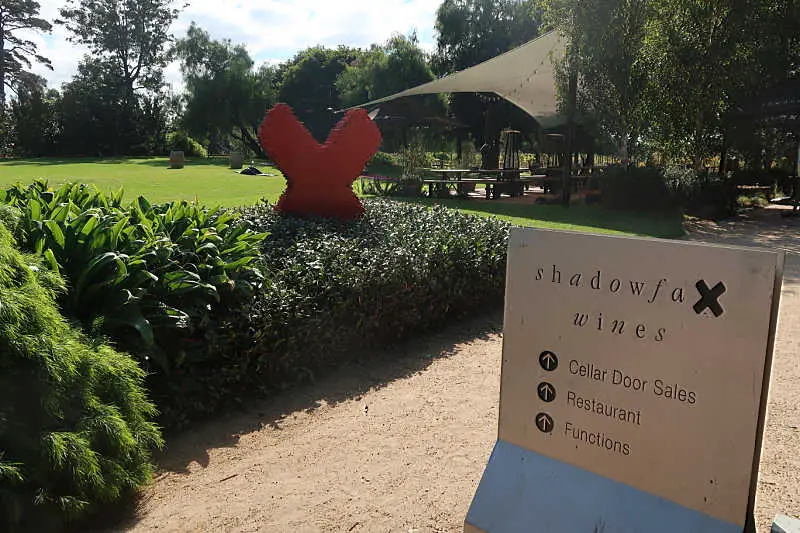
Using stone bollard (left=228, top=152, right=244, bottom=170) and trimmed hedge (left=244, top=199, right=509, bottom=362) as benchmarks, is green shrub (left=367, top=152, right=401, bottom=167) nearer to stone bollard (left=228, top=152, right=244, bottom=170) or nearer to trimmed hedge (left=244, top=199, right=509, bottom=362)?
stone bollard (left=228, top=152, right=244, bottom=170)

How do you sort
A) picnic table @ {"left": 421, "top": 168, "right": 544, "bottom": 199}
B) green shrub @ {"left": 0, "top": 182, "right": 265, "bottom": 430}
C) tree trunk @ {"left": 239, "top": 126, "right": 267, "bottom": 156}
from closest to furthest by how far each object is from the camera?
1. green shrub @ {"left": 0, "top": 182, "right": 265, "bottom": 430}
2. picnic table @ {"left": 421, "top": 168, "right": 544, "bottom": 199}
3. tree trunk @ {"left": 239, "top": 126, "right": 267, "bottom": 156}

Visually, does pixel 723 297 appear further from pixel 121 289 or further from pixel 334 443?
pixel 121 289

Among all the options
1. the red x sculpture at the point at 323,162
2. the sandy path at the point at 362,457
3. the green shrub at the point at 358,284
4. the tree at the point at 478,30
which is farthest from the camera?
the tree at the point at 478,30

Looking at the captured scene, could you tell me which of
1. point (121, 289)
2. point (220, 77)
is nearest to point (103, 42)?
point (220, 77)

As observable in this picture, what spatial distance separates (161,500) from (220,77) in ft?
145

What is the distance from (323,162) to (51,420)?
Result: 560 cm

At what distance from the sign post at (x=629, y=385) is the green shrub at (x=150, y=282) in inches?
86.6

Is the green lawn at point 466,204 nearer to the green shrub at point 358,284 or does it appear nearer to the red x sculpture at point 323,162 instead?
the red x sculpture at point 323,162

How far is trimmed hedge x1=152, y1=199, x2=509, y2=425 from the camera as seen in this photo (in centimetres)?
411

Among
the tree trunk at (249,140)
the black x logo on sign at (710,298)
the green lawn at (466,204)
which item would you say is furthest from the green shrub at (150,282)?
the tree trunk at (249,140)

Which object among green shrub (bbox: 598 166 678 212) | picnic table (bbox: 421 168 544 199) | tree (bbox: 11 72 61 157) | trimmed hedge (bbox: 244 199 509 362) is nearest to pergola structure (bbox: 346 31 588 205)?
picnic table (bbox: 421 168 544 199)

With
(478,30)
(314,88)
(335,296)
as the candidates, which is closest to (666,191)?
(335,296)

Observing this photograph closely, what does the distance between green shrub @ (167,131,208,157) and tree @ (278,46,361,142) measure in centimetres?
1126

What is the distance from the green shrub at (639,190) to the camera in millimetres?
14172
